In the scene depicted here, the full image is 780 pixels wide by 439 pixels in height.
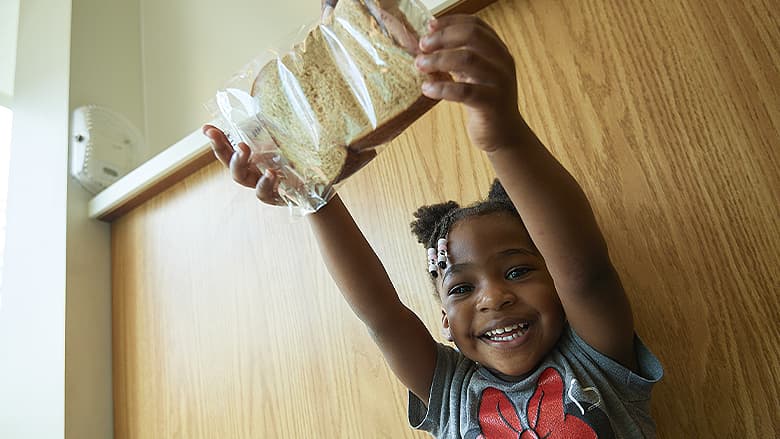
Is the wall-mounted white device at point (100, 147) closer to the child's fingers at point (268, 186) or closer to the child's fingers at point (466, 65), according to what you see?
the child's fingers at point (268, 186)

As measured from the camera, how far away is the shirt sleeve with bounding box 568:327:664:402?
55 centimetres

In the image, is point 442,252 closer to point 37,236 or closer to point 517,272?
point 517,272

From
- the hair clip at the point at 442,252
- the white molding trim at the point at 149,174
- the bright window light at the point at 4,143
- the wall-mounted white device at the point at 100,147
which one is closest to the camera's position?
the hair clip at the point at 442,252

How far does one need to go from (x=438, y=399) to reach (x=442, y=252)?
159 millimetres

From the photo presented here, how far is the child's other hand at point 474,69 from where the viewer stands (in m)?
0.43

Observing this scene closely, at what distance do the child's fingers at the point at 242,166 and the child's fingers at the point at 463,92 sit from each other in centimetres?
22

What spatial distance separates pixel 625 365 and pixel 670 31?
38cm

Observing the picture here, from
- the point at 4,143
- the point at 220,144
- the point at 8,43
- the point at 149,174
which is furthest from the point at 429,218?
the point at 8,43

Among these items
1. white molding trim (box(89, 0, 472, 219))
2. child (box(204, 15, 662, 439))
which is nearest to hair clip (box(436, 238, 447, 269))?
child (box(204, 15, 662, 439))

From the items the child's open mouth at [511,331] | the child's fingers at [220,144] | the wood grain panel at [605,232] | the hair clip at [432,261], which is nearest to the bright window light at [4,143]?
the wood grain panel at [605,232]

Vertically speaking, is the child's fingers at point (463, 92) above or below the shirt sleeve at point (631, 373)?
above

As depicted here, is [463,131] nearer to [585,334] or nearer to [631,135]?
[631,135]

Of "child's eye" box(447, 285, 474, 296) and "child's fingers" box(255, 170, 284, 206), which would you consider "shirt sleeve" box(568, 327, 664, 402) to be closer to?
"child's eye" box(447, 285, 474, 296)

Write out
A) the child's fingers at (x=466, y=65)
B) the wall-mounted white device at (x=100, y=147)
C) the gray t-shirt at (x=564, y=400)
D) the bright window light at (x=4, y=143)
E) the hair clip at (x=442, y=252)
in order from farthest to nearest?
the bright window light at (x=4, y=143) → the wall-mounted white device at (x=100, y=147) → the hair clip at (x=442, y=252) → the gray t-shirt at (x=564, y=400) → the child's fingers at (x=466, y=65)
